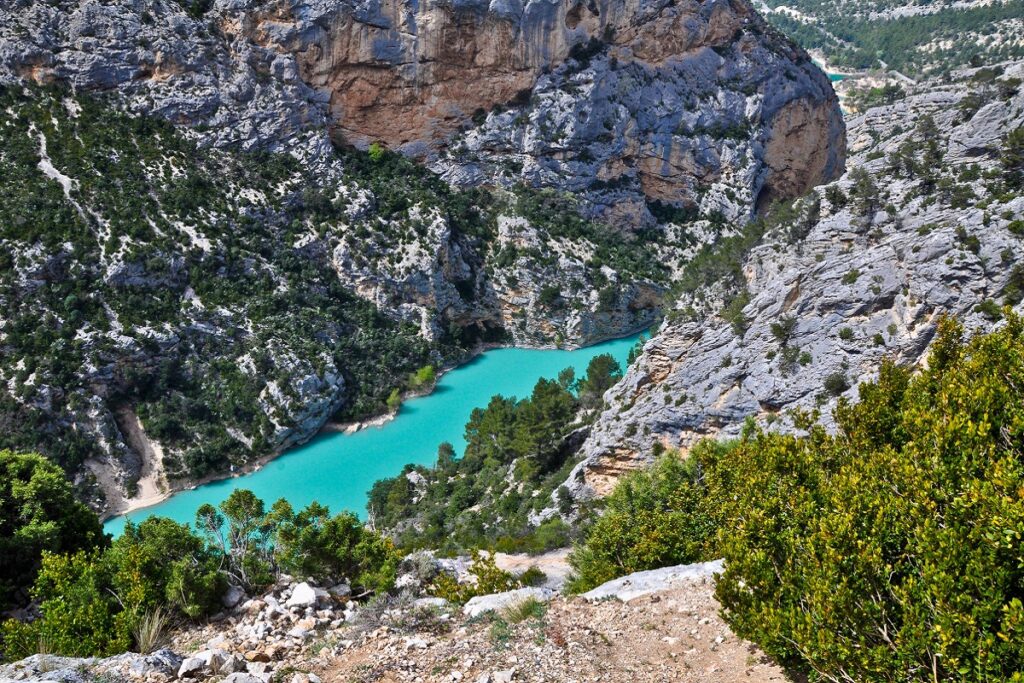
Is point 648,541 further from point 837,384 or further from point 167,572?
point 837,384

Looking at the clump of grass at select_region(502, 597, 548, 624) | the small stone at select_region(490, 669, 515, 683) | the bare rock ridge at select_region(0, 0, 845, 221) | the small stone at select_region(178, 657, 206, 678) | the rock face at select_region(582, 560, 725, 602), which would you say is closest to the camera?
the small stone at select_region(490, 669, 515, 683)

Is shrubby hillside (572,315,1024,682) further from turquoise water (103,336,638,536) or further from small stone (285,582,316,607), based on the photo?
turquoise water (103,336,638,536)

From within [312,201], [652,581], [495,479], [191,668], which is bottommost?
[495,479]

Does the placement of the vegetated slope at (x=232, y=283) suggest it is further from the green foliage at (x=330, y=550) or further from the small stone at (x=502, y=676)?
the small stone at (x=502, y=676)

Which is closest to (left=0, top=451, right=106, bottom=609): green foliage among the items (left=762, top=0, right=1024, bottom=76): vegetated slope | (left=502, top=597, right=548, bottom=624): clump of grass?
(left=502, top=597, right=548, bottom=624): clump of grass

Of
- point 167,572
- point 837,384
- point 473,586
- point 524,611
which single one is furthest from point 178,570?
point 837,384

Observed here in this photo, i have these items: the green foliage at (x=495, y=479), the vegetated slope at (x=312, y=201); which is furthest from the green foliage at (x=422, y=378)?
the green foliage at (x=495, y=479)
